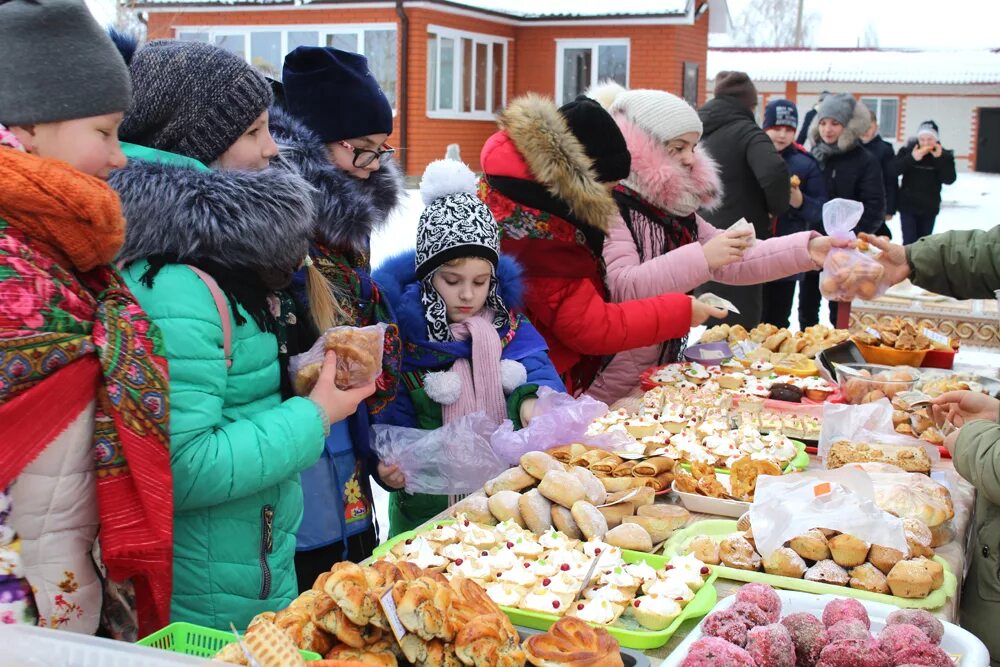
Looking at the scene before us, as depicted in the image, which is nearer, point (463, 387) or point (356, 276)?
point (356, 276)

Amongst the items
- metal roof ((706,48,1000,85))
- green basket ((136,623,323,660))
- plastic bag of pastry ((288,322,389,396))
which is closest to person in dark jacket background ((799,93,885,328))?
plastic bag of pastry ((288,322,389,396))

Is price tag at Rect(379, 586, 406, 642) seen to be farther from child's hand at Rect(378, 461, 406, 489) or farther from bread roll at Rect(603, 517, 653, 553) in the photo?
child's hand at Rect(378, 461, 406, 489)

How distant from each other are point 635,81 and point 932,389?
667 inches

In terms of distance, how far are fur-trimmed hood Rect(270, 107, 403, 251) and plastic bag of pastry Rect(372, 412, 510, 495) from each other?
1.75ft

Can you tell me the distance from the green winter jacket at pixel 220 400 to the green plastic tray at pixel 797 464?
3.65 feet

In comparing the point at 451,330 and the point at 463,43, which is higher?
the point at 463,43

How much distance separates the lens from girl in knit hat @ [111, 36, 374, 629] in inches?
74.5

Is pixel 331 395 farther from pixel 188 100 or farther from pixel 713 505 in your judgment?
pixel 713 505

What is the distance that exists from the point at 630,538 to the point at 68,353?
1.19m

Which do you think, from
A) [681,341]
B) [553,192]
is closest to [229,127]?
[553,192]

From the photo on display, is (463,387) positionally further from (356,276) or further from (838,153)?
(838,153)

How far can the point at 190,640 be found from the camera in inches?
60.3

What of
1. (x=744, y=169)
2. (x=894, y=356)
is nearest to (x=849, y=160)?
(x=744, y=169)

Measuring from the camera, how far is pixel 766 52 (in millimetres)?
30688
